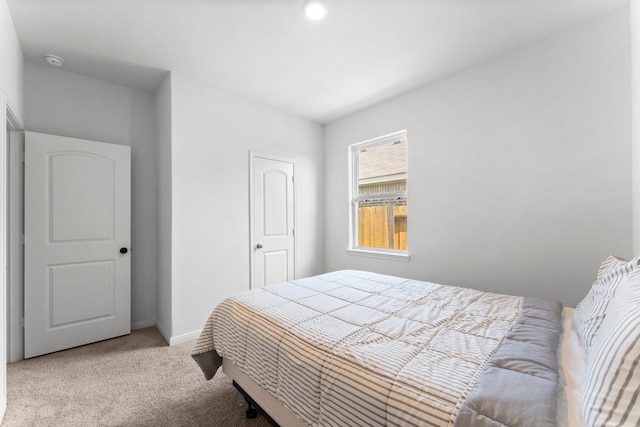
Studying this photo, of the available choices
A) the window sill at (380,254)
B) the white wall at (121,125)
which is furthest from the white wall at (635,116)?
the white wall at (121,125)

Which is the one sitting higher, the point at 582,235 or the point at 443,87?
the point at 443,87

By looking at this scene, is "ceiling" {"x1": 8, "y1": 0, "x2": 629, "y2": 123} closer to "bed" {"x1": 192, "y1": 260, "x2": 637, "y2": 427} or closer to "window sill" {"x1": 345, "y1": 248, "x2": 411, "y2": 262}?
"window sill" {"x1": 345, "y1": 248, "x2": 411, "y2": 262}

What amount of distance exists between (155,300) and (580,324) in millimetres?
3706

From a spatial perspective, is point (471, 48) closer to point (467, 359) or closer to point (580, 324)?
point (580, 324)

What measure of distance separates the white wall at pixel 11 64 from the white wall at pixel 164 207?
1055 mm

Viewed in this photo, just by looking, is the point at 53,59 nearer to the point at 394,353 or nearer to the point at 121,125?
the point at 121,125

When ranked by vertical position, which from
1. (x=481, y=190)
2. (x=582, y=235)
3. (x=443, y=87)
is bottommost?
(x=582, y=235)

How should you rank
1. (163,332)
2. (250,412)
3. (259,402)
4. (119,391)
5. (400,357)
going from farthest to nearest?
(163,332)
(119,391)
(250,412)
(259,402)
(400,357)

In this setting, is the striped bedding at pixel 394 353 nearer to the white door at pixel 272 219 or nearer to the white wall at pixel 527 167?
the white wall at pixel 527 167

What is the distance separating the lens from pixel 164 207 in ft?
9.57

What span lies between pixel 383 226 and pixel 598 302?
7.81 feet

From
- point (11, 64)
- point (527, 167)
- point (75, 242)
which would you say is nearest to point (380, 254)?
point (527, 167)

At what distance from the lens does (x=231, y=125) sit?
318 centimetres

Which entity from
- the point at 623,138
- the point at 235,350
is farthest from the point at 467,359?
the point at 623,138
